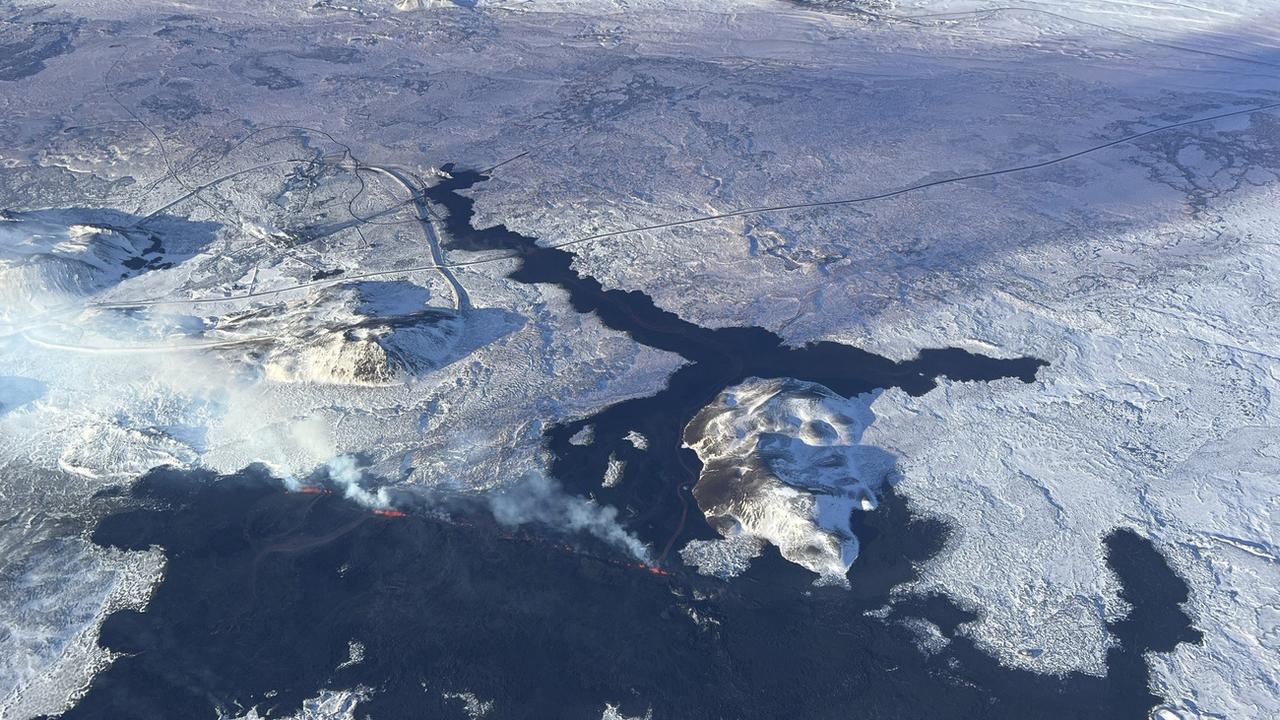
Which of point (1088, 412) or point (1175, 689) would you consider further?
point (1088, 412)

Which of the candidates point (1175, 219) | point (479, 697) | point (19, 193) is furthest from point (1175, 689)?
point (19, 193)

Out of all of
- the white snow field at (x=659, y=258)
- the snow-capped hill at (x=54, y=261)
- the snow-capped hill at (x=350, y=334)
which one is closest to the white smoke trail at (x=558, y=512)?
the white snow field at (x=659, y=258)

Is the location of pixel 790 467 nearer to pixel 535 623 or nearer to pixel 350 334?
pixel 535 623

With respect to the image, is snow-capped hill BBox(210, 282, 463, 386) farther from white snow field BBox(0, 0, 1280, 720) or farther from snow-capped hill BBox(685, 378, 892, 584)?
snow-capped hill BBox(685, 378, 892, 584)

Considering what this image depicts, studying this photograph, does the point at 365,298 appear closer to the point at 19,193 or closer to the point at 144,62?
the point at 19,193

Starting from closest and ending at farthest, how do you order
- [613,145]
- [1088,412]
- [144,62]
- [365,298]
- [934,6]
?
[1088,412], [365,298], [613,145], [144,62], [934,6]

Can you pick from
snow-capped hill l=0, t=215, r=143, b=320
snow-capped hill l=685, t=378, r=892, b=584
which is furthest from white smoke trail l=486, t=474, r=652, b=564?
snow-capped hill l=0, t=215, r=143, b=320
